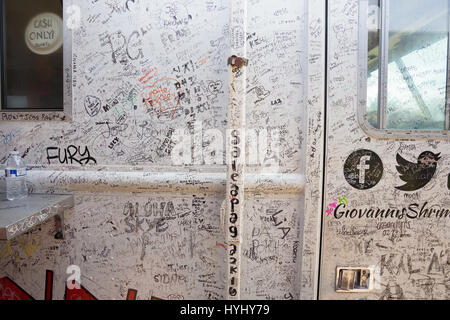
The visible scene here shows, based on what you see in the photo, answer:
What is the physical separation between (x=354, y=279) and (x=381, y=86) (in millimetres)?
1367

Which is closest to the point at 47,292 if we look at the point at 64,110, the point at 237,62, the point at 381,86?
the point at 64,110

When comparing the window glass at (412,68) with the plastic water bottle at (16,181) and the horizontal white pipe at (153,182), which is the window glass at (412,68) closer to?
the horizontal white pipe at (153,182)

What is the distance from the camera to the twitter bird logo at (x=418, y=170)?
1764 millimetres

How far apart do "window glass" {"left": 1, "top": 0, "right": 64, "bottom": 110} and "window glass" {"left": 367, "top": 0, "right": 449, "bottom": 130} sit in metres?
2.24

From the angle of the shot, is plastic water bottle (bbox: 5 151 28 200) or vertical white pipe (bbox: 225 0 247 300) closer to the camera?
vertical white pipe (bbox: 225 0 247 300)

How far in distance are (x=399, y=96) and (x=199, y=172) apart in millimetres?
1483

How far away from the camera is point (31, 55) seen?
74.4 inches

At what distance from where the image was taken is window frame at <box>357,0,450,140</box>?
1714 mm

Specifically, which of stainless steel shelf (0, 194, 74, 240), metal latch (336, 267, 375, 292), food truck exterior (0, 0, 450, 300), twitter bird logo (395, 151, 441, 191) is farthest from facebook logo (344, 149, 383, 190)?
stainless steel shelf (0, 194, 74, 240)

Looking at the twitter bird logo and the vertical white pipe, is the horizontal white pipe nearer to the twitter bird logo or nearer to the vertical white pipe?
the vertical white pipe

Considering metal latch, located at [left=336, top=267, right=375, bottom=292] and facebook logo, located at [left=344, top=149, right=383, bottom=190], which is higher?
facebook logo, located at [left=344, top=149, right=383, bottom=190]

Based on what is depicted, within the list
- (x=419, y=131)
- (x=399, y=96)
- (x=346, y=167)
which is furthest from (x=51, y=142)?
(x=419, y=131)
